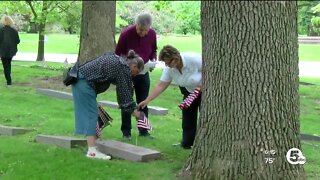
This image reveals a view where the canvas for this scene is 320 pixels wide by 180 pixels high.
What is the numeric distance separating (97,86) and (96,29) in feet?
23.8

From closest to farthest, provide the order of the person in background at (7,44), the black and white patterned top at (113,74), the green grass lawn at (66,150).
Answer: the green grass lawn at (66,150) < the black and white patterned top at (113,74) < the person in background at (7,44)

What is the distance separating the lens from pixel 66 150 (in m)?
6.57

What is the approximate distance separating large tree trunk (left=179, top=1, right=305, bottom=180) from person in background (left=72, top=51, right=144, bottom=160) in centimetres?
136

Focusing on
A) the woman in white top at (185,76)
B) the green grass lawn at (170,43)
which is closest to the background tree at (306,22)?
the green grass lawn at (170,43)

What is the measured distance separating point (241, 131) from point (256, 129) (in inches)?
5.4

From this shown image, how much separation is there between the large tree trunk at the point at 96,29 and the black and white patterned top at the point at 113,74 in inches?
282

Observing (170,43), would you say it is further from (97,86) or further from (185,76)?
(97,86)

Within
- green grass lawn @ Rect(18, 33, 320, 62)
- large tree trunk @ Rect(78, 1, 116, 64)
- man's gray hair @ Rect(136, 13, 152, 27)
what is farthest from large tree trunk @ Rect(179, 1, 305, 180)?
green grass lawn @ Rect(18, 33, 320, 62)

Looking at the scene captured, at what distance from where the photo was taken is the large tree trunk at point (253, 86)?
4.86 m

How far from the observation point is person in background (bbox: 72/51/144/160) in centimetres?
612

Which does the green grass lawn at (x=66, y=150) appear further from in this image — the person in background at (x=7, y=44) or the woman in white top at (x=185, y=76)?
the person in background at (x=7, y=44)

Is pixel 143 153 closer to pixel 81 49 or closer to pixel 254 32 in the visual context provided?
pixel 254 32

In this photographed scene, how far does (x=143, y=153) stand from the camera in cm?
618

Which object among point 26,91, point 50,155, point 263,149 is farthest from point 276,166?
point 26,91
